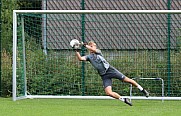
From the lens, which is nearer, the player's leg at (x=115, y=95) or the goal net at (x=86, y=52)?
the player's leg at (x=115, y=95)

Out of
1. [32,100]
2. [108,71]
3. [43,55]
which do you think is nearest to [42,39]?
[43,55]

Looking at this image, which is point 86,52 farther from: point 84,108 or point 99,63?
point 84,108

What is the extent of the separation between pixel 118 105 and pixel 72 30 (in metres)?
3.38

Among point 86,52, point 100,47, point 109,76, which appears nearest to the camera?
point 109,76

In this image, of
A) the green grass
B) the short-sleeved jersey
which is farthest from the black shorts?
the green grass

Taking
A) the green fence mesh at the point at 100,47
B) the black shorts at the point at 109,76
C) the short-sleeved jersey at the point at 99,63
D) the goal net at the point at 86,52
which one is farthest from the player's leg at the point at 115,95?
the green fence mesh at the point at 100,47

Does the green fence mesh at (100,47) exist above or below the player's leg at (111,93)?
above

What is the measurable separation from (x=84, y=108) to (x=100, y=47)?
393 centimetres

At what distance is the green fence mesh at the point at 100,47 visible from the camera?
674 inches

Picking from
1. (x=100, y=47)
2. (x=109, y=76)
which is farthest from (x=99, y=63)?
(x=100, y=47)

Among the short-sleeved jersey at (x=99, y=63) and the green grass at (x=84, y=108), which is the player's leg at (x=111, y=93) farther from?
the short-sleeved jersey at (x=99, y=63)

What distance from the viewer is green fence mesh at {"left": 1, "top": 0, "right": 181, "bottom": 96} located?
56.2 feet

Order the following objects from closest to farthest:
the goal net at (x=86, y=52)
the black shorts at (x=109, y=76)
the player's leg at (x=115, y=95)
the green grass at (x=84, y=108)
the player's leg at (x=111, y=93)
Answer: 1. the green grass at (x=84, y=108)
2. the player's leg at (x=115, y=95)
3. the player's leg at (x=111, y=93)
4. the black shorts at (x=109, y=76)
5. the goal net at (x=86, y=52)

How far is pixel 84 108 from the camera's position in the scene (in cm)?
1430
